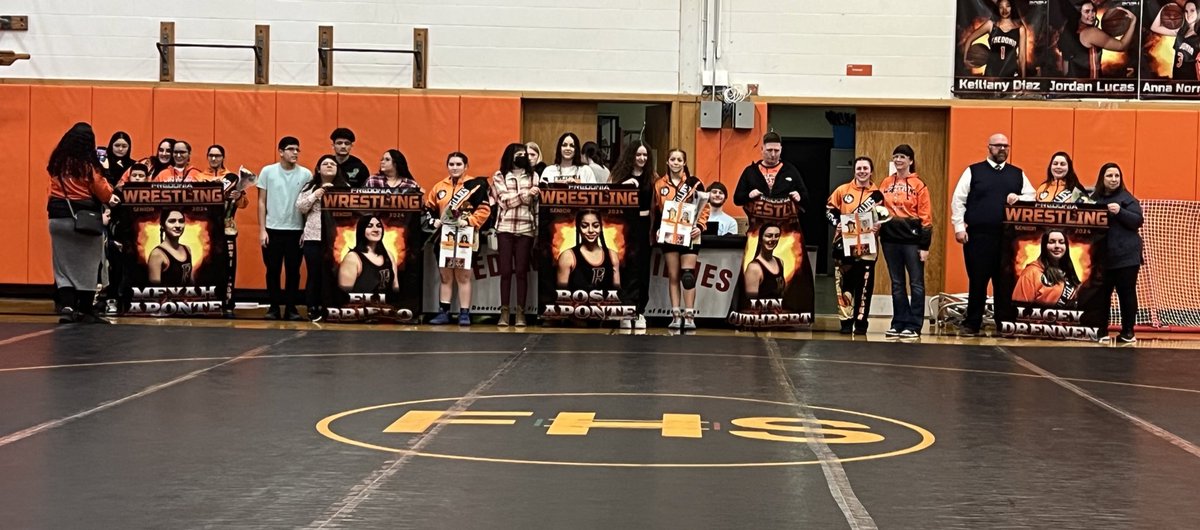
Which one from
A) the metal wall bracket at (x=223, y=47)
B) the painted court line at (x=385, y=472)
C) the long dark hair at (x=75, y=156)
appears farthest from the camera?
the metal wall bracket at (x=223, y=47)

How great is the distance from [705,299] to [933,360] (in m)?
3.44

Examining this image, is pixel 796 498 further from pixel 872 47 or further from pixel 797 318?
pixel 872 47

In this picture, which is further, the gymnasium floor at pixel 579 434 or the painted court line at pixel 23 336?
the painted court line at pixel 23 336

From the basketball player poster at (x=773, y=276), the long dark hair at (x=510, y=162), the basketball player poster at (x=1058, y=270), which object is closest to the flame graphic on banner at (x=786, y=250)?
the basketball player poster at (x=773, y=276)

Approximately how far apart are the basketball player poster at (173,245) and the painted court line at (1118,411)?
26.2 feet

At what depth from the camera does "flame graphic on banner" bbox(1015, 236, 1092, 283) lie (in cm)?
1418

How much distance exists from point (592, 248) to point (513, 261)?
812mm

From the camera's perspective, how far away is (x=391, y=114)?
698 inches

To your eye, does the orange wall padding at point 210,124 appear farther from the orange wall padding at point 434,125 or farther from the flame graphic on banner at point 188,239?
the flame graphic on banner at point 188,239

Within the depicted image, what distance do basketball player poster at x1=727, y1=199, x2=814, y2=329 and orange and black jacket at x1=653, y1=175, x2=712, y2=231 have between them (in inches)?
21.2

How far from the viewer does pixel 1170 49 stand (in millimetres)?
17672

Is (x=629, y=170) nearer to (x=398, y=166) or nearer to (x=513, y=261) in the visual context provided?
(x=513, y=261)

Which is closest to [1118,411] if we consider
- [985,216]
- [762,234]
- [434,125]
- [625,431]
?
[625,431]

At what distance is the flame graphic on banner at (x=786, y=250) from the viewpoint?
47.9ft
